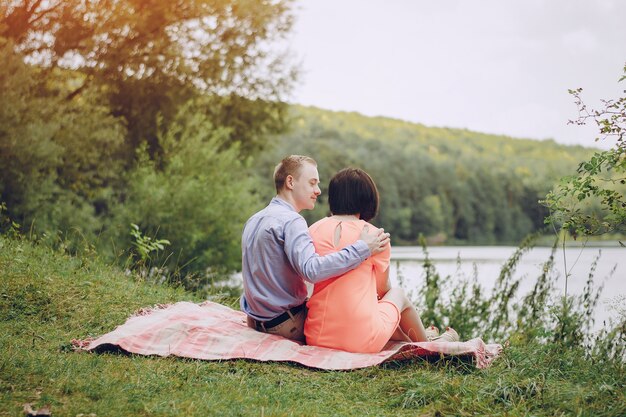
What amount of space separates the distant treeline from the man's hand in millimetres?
42414

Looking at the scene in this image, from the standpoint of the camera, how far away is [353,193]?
5031 mm

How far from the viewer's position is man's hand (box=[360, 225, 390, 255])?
486 centimetres

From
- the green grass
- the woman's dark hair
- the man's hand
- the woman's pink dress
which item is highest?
the woman's dark hair

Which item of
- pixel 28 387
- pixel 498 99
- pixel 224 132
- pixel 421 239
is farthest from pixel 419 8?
pixel 28 387

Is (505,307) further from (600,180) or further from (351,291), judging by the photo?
(351,291)

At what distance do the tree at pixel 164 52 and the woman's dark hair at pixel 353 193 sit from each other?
12365 mm

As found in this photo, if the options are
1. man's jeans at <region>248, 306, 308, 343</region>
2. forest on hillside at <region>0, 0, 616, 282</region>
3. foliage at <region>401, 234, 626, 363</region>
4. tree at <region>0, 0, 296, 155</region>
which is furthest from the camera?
tree at <region>0, 0, 296, 155</region>

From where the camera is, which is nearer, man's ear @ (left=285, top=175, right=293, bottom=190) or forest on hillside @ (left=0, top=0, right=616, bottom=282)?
man's ear @ (left=285, top=175, right=293, bottom=190)

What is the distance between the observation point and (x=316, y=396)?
13.6ft

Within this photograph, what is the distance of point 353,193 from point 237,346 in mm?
1458

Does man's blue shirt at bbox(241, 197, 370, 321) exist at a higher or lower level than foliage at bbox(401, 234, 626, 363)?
higher

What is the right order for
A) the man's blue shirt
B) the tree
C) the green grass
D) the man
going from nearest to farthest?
the green grass, the man's blue shirt, the man, the tree

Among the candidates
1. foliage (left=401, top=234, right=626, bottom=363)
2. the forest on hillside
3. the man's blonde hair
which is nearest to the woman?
the man's blonde hair

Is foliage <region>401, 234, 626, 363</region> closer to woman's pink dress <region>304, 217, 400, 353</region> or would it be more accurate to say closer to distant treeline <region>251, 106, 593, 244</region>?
woman's pink dress <region>304, 217, 400, 353</region>
